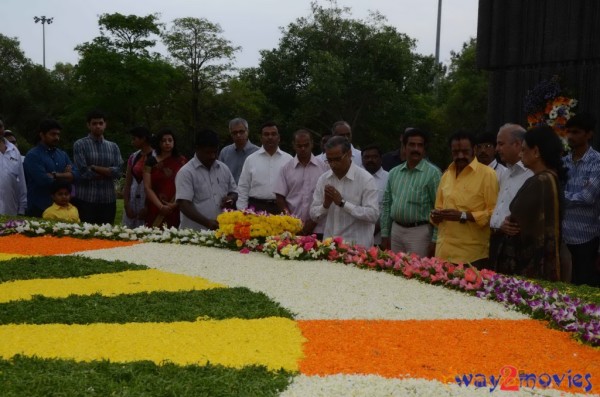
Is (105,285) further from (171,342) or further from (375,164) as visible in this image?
(375,164)

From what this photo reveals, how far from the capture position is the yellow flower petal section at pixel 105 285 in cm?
620

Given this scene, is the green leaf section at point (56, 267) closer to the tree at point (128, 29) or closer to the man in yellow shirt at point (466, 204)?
the man in yellow shirt at point (466, 204)

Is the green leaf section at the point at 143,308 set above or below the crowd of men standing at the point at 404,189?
below

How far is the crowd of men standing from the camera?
242 inches

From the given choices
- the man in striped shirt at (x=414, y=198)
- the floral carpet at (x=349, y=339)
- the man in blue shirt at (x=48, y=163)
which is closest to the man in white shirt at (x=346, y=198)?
the man in striped shirt at (x=414, y=198)

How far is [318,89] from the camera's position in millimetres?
48031

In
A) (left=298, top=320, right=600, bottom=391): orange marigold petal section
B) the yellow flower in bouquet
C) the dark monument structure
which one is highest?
the dark monument structure

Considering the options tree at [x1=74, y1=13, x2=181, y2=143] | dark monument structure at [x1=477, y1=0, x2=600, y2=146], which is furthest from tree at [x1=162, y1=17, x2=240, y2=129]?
dark monument structure at [x1=477, y1=0, x2=600, y2=146]

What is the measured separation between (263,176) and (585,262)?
3.85 metres

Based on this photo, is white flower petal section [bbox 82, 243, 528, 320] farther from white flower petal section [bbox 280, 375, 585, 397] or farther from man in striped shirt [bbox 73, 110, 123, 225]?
man in striped shirt [bbox 73, 110, 123, 225]

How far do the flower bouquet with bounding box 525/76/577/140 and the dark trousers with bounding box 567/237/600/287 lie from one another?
4.15 m

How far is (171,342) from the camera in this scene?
4641mm

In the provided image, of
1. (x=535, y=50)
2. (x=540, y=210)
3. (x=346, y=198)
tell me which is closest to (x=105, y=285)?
(x=346, y=198)

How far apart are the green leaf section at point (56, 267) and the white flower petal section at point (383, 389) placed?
3.79 m
